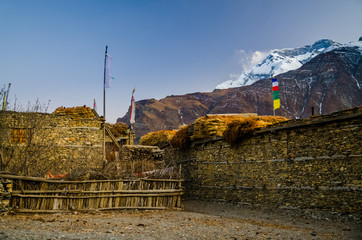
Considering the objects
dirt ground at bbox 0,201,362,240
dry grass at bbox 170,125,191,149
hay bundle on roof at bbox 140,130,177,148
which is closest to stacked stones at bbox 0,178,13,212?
dirt ground at bbox 0,201,362,240

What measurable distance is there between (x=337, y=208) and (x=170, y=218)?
5348 millimetres

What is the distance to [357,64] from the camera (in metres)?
94.7

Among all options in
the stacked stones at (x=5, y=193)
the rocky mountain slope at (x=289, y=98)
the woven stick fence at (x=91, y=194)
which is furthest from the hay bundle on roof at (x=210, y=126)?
the rocky mountain slope at (x=289, y=98)

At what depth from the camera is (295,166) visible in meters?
11.4

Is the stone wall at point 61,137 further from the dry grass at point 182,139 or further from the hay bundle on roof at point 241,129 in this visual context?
the hay bundle on roof at point 241,129

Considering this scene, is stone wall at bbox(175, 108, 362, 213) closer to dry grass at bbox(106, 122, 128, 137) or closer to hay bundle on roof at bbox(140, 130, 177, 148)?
hay bundle on roof at bbox(140, 130, 177, 148)

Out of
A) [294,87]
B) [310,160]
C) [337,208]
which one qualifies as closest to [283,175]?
[310,160]

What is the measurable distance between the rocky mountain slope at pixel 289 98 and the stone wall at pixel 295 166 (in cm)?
6434

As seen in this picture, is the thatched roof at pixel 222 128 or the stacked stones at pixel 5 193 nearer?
the stacked stones at pixel 5 193

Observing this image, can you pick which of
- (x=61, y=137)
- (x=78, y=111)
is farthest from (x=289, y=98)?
(x=61, y=137)

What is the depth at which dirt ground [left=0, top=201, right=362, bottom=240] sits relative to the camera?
7.04 metres

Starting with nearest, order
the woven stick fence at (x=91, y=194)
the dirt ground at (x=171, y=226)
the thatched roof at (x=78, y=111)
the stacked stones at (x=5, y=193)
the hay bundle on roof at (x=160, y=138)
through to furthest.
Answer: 1. the dirt ground at (x=171, y=226)
2. the stacked stones at (x=5, y=193)
3. the woven stick fence at (x=91, y=194)
4. the hay bundle on roof at (x=160, y=138)
5. the thatched roof at (x=78, y=111)

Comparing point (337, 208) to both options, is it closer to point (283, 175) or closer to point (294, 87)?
point (283, 175)

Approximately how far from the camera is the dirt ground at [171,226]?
23.1ft
